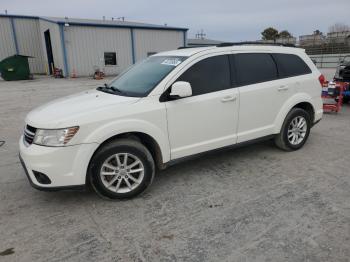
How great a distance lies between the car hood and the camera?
125 inches

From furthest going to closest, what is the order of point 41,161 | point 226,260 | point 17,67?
point 17,67
point 41,161
point 226,260

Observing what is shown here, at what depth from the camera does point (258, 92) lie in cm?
443

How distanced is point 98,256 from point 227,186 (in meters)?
1.88

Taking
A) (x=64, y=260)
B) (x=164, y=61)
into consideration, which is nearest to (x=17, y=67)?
(x=164, y=61)

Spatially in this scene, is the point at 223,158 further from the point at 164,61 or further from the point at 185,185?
the point at 164,61

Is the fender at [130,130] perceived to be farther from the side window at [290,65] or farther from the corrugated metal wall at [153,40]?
the corrugated metal wall at [153,40]

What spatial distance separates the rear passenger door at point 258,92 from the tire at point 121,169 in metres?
1.58

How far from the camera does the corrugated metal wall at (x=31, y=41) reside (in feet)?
88.8

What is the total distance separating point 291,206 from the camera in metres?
3.32

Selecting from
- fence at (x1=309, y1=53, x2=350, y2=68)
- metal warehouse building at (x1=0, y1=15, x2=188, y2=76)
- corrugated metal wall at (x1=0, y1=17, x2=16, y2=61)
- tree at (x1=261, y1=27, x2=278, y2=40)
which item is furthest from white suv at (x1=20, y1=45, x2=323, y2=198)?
tree at (x1=261, y1=27, x2=278, y2=40)

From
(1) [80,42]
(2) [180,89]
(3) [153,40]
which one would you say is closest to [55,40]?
(1) [80,42]

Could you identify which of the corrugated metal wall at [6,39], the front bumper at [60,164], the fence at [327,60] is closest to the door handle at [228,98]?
the front bumper at [60,164]

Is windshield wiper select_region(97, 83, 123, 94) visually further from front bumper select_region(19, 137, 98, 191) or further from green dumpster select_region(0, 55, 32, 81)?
green dumpster select_region(0, 55, 32, 81)

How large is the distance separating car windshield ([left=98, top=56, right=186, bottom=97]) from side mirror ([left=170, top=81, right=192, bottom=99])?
286 mm
